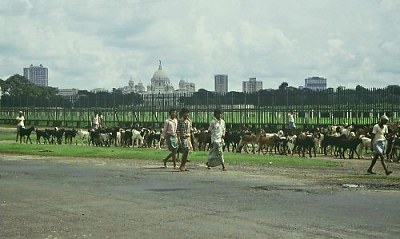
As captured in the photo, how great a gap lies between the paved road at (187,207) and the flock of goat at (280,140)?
10.1 metres

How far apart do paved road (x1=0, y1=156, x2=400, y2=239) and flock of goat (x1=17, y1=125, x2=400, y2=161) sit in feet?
33.2

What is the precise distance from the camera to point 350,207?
14.7 meters

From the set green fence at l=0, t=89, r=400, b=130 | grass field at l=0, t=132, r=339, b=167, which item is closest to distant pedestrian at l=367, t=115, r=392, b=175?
grass field at l=0, t=132, r=339, b=167

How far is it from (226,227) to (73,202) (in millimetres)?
4804

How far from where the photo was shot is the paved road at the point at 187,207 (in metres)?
12.0

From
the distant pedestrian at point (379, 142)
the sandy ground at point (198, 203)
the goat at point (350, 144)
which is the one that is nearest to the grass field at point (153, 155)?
the goat at point (350, 144)

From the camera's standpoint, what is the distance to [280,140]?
3519 centimetres

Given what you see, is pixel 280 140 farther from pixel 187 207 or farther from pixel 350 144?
pixel 187 207

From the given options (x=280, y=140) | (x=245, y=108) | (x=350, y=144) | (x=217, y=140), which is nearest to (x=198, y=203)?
(x=217, y=140)

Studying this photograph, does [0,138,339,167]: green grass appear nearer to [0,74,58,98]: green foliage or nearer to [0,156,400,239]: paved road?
[0,156,400,239]: paved road

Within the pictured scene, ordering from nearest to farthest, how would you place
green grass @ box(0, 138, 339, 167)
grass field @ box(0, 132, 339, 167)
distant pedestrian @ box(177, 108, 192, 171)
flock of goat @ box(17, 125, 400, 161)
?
distant pedestrian @ box(177, 108, 192, 171) < green grass @ box(0, 138, 339, 167) < grass field @ box(0, 132, 339, 167) < flock of goat @ box(17, 125, 400, 161)

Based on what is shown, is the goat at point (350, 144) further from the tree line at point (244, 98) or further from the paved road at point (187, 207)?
the tree line at point (244, 98)

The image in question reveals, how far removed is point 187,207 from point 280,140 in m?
20.7

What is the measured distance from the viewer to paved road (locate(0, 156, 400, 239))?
12.0 m
